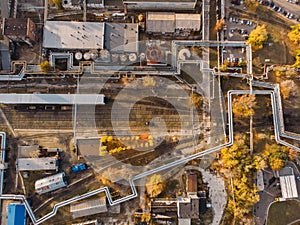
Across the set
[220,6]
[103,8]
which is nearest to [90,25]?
[103,8]

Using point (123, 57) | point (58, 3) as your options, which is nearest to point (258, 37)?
point (123, 57)

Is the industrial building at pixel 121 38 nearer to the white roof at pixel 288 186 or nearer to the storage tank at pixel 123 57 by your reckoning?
the storage tank at pixel 123 57

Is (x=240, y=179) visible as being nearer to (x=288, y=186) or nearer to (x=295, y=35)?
(x=288, y=186)

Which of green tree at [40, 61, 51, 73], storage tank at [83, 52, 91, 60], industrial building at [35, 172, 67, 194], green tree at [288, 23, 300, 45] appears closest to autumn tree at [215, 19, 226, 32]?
green tree at [288, 23, 300, 45]

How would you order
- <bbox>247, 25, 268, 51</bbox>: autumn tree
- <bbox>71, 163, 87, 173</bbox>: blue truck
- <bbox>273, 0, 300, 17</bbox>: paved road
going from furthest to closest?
<bbox>273, 0, 300, 17</bbox>: paved road < <bbox>247, 25, 268, 51</bbox>: autumn tree < <bbox>71, 163, 87, 173</bbox>: blue truck

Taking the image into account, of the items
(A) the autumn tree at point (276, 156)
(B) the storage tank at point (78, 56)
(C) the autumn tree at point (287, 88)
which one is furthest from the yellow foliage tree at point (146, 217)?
(C) the autumn tree at point (287, 88)

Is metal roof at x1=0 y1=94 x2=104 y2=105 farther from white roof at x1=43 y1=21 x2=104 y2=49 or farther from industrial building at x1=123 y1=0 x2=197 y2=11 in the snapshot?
industrial building at x1=123 y1=0 x2=197 y2=11
